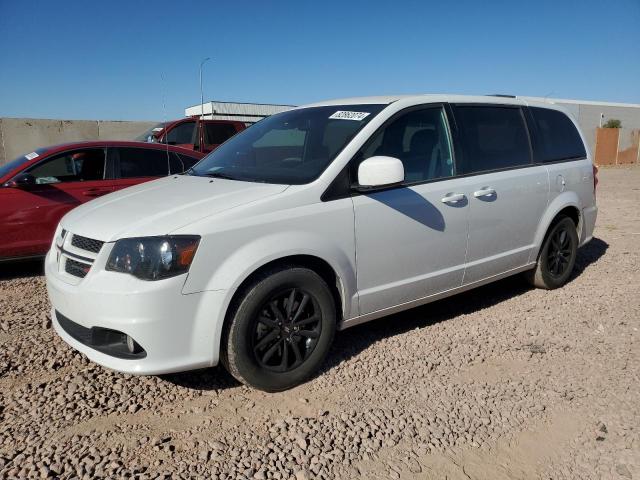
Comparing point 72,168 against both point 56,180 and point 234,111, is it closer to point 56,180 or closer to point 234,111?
point 56,180

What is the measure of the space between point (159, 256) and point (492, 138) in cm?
302

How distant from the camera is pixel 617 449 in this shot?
2738 mm

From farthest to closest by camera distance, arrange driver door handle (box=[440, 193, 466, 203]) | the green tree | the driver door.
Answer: the green tree < driver door handle (box=[440, 193, 466, 203]) < the driver door

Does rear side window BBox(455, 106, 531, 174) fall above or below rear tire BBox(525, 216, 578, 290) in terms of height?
above

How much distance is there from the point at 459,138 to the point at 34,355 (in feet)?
11.5

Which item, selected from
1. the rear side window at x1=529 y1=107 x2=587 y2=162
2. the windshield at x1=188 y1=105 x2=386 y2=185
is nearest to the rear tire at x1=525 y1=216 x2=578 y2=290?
the rear side window at x1=529 y1=107 x2=587 y2=162

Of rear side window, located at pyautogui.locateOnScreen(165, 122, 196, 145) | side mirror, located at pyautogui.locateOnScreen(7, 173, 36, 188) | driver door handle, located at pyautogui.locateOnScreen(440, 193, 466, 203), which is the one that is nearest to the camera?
driver door handle, located at pyautogui.locateOnScreen(440, 193, 466, 203)

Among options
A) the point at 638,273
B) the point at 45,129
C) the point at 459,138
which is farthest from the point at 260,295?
the point at 45,129

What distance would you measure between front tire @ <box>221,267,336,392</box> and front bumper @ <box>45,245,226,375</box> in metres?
0.14

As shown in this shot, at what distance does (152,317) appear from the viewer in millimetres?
2822

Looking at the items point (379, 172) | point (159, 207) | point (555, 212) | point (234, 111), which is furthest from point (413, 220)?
point (234, 111)

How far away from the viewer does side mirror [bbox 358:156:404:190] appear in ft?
10.9

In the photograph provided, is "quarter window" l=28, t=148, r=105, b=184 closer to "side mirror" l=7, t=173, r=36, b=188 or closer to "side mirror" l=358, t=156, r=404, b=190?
"side mirror" l=7, t=173, r=36, b=188

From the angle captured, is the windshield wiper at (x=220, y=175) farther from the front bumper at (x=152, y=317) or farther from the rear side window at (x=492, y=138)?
the rear side window at (x=492, y=138)
